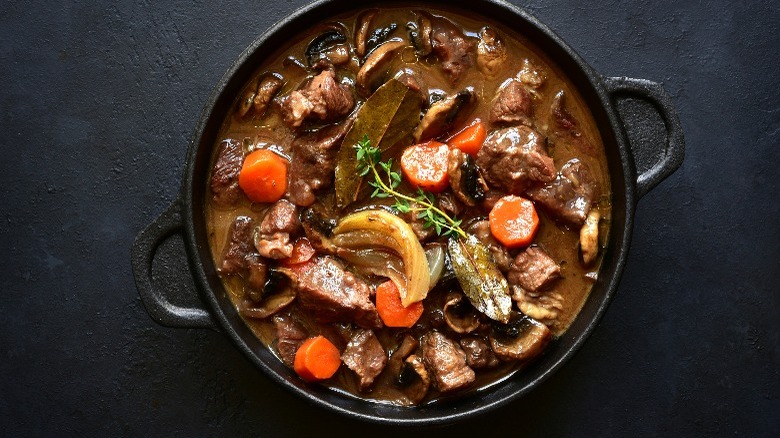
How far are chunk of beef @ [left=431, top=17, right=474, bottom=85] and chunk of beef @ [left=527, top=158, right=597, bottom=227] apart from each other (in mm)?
641

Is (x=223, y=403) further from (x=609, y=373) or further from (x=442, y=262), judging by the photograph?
(x=609, y=373)

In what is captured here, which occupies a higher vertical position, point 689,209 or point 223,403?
point 689,209

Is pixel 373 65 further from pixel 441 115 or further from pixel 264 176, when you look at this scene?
pixel 264 176

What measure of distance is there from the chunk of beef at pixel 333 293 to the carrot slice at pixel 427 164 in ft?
1.73

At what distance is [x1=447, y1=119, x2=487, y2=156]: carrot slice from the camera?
12.2ft

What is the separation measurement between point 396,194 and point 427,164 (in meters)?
0.23

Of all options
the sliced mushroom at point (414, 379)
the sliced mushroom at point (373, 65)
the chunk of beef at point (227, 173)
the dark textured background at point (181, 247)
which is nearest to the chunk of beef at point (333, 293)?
the sliced mushroom at point (414, 379)

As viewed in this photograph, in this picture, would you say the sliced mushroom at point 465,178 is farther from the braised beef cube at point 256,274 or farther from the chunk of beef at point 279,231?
the braised beef cube at point 256,274

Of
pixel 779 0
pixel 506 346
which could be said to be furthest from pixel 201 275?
pixel 779 0

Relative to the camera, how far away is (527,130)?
364 centimetres

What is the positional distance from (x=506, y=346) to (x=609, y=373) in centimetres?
80

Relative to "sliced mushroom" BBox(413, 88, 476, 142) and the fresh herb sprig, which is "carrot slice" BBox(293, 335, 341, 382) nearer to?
the fresh herb sprig

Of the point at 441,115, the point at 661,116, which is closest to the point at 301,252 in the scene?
the point at 441,115

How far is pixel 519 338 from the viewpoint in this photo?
3.64m
